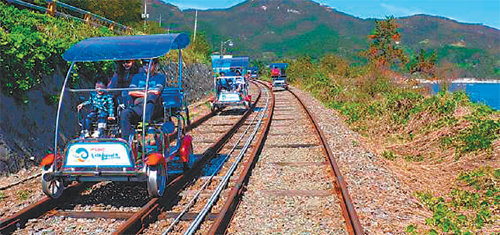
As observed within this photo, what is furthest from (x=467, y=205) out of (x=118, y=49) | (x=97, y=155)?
(x=118, y=49)

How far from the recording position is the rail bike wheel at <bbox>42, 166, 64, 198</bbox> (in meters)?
6.30

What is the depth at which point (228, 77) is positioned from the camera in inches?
736

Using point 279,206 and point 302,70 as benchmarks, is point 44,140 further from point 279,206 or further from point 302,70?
point 302,70

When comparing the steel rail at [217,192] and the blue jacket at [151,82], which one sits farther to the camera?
the blue jacket at [151,82]

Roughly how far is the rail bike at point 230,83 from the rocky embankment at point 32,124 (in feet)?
24.7

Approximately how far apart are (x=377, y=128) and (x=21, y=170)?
1047 centimetres

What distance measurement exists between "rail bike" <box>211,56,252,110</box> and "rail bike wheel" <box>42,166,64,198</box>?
37.3ft

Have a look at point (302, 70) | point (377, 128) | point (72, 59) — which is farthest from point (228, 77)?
point (302, 70)

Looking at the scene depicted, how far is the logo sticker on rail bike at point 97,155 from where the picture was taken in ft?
20.6

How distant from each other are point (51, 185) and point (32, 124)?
3.16 meters

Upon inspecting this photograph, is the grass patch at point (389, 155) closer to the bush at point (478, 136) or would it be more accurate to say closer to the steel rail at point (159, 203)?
the bush at point (478, 136)

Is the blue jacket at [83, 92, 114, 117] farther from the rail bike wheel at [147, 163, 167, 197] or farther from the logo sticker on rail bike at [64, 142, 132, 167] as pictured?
the rail bike wheel at [147, 163, 167, 197]

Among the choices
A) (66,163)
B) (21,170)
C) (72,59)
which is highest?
(72,59)

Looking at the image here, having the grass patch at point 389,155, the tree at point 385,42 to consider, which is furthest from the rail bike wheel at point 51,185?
the tree at point 385,42
